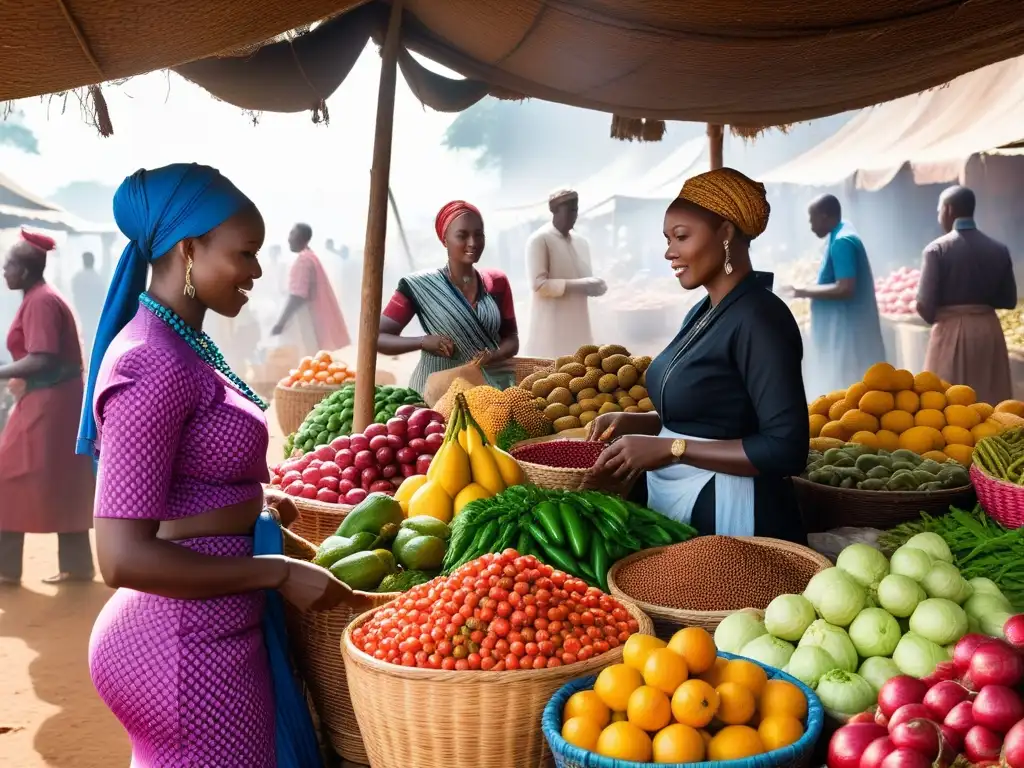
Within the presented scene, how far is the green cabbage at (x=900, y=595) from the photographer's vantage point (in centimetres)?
206

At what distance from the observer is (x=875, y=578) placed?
85.3 inches

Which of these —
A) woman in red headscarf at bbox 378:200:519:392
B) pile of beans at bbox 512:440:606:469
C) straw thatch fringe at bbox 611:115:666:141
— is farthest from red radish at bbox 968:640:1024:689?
straw thatch fringe at bbox 611:115:666:141

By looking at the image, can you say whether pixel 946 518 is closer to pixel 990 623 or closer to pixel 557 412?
pixel 990 623

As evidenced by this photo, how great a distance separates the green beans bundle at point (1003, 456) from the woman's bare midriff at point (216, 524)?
2.31 m

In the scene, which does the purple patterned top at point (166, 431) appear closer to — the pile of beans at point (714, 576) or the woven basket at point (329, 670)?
the woven basket at point (329, 670)

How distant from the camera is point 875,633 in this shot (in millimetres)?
2012

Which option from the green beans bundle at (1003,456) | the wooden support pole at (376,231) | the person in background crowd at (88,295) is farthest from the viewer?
the person in background crowd at (88,295)

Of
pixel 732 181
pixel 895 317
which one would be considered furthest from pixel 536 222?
pixel 732 181

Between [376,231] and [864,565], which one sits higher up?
[376,231]

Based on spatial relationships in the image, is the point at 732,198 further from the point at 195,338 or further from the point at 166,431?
the point at 166,431

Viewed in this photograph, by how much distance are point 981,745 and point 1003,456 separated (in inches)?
79.0

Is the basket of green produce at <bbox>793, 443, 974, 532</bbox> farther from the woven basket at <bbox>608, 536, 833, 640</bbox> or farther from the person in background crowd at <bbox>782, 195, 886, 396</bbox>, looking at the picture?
the person in background crowd at <bbox>782, 195, 886, 396</bbox>

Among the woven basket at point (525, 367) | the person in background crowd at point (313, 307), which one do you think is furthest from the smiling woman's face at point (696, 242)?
the person in background crowd at point (313, 307)

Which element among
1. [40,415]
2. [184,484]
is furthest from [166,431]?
[40,415]
